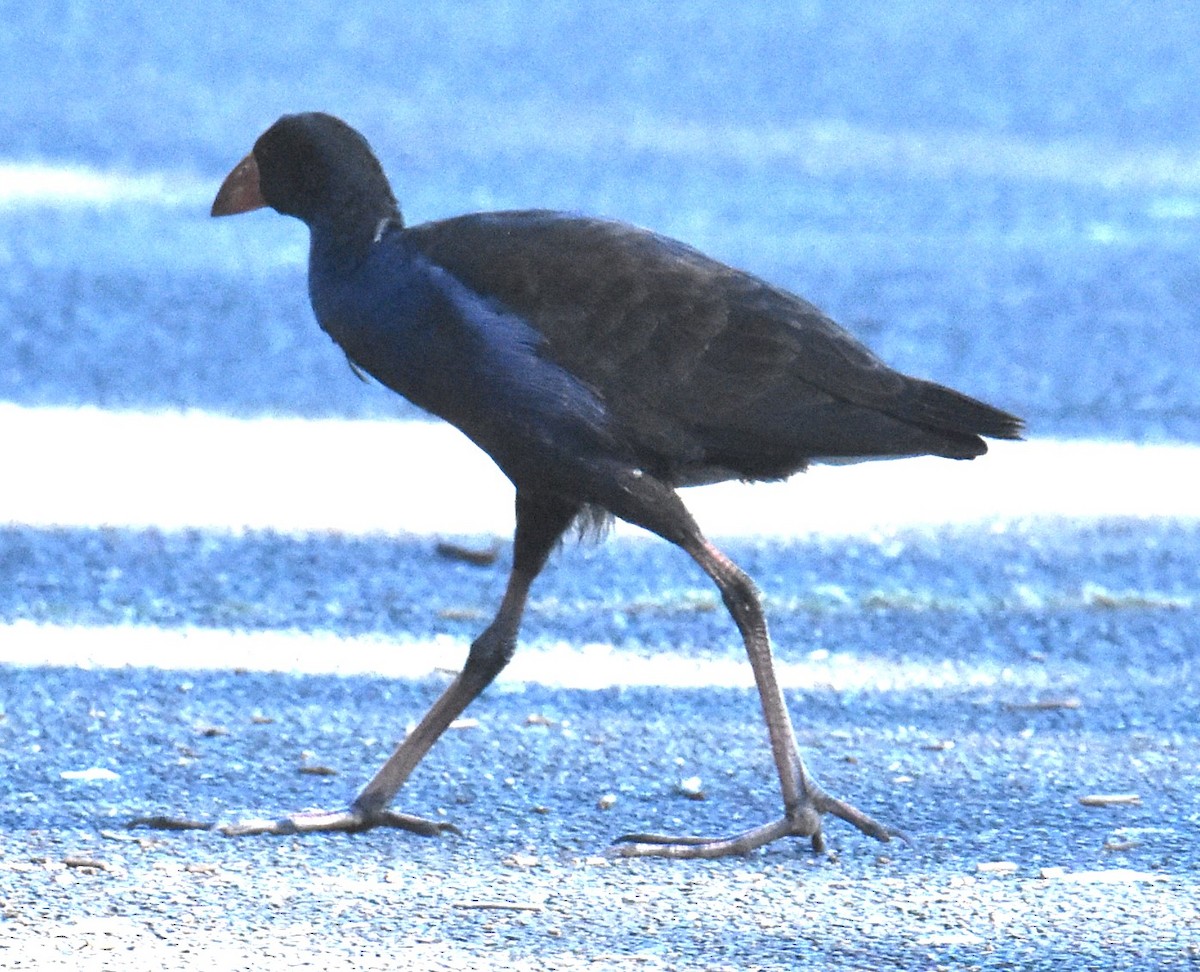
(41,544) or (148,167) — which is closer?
(41,544)

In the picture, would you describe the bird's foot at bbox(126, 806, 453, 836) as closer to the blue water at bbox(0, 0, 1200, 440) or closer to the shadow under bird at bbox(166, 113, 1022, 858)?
the shadow under bird at bbox(166, 113, 1022, 858)

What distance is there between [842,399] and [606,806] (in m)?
0.90

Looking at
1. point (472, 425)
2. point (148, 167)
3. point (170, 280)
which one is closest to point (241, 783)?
point (472, 425)

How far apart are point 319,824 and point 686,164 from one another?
788 centimetres

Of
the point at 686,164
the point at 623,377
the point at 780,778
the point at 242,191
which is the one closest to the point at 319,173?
the point at 242,191

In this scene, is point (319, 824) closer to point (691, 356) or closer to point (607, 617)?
point (691, 356)

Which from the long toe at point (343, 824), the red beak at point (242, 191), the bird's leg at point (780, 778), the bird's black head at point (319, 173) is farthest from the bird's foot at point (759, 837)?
the red beak at point (242, 191)

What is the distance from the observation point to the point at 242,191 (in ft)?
14.8

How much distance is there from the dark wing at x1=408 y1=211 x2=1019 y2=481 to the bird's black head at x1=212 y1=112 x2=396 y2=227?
0.14m

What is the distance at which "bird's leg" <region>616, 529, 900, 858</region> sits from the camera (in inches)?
161

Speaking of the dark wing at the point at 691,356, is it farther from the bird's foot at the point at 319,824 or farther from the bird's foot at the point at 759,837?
the bird's foot at the point at 319,824

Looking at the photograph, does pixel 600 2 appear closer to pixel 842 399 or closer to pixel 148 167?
pixel 148 167

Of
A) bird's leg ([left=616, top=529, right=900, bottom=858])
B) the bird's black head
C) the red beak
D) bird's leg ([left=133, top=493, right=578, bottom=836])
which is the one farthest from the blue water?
bird's leg ([left=616, top=529, right=900, bottom=858])

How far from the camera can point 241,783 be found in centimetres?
452
